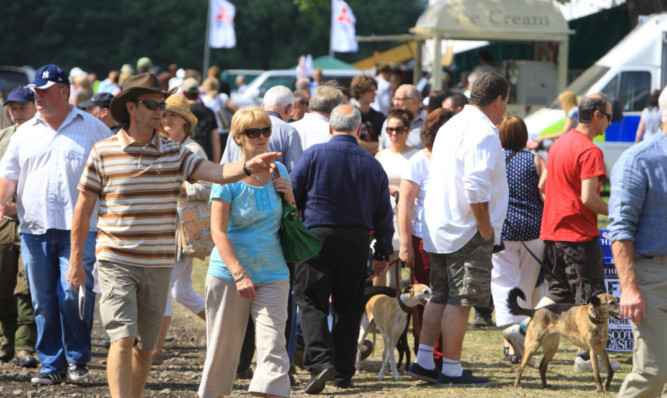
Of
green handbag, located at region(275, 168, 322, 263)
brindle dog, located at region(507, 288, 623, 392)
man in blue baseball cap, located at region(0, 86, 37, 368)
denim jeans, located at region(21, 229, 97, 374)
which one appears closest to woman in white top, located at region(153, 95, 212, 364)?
denim jeans, located at region(21, 229, 97, 374)

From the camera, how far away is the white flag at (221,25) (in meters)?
30.1

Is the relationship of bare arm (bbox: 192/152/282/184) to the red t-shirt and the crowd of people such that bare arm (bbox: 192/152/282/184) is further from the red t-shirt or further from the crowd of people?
the red t-shirt

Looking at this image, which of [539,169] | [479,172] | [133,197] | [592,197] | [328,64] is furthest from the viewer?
[328,64]

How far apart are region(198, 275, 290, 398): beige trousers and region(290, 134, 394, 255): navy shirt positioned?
1285 mm

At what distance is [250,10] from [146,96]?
49.9 m

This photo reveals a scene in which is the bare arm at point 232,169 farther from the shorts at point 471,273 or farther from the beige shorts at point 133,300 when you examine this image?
the shorts at point 471,273

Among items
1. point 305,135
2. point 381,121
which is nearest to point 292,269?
point 305,135

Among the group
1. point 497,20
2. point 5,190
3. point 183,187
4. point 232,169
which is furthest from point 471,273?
point 497,20

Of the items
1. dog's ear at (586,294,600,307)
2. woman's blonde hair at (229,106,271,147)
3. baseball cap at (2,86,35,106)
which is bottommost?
dog's ear at (586,294,600,307)

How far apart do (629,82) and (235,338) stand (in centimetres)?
1408

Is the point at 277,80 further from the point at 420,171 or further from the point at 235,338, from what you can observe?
the point at 235,338

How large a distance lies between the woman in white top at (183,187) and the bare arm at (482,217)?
6.31 feet

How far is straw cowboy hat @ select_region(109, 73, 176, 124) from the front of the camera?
527 cm

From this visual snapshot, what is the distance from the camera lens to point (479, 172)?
6.18 meters
